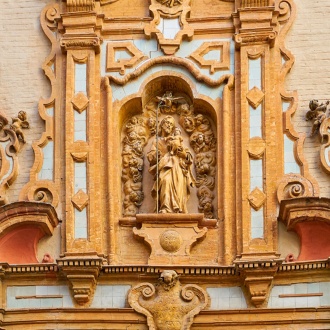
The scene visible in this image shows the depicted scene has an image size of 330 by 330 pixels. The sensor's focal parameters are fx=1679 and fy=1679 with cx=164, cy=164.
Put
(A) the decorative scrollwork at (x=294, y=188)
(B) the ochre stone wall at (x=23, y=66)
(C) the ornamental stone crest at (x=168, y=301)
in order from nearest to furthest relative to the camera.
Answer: (C) the ornamental stone crest at (x=168, y=301) < (A) the decorative scrollwork at (x=294, y=188) < (B) the ochre stone wall at (x=23, y=66)

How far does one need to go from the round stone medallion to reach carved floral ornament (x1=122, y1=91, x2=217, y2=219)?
33cm

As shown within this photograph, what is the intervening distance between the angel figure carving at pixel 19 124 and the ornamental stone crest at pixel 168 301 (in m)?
2.58

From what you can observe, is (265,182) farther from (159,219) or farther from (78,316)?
(78,316)

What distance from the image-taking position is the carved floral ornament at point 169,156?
21.5 meters

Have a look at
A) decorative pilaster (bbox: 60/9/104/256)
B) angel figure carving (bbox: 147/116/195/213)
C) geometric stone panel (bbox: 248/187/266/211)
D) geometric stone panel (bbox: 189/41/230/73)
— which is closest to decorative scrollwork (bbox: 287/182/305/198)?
geometric stone panel (bbox: 248/187/266/211)

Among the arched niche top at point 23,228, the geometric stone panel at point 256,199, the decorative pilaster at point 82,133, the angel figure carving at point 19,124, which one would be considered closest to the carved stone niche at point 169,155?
the decorative pilaster at point 82,133

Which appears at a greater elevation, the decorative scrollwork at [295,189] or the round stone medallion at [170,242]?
the decorative scrollwork at [295,189]

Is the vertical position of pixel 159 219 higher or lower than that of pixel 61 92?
lower

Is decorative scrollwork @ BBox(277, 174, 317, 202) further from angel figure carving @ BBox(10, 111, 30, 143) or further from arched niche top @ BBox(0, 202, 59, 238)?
angel figure carving @ BBox(10, 111, 30, 143)

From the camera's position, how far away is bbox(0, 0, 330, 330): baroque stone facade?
2097 cm

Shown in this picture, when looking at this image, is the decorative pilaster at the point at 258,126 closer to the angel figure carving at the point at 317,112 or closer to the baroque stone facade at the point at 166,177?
the baroque stone facade at the point at 166,177

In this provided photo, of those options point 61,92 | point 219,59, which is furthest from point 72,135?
point 219,59

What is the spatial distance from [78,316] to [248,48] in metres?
4.22

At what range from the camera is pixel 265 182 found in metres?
21.5
